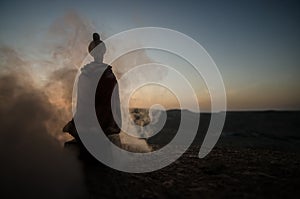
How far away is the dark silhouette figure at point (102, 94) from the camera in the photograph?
5582 mm

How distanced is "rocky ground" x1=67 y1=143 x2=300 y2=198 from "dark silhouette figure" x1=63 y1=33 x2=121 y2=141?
93 centimetres

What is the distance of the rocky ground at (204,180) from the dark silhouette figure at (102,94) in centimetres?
93

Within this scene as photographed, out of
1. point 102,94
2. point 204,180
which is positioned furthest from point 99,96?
point 204,180

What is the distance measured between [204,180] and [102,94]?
318 centimetres

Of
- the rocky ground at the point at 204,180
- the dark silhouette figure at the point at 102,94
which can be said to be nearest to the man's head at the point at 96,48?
the dark silhouette figure at the point at 102,94

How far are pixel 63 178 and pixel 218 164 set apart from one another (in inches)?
158

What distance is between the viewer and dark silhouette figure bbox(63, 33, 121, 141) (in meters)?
5.58

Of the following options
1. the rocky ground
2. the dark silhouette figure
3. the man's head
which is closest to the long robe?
the dark silhouette figure

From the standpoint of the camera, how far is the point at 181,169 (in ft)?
19.9

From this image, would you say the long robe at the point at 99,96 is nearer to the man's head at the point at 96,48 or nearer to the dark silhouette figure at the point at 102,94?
the dark silhouette figure at the point at 102,94

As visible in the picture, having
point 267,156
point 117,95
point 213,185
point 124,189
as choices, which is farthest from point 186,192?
point 267,156

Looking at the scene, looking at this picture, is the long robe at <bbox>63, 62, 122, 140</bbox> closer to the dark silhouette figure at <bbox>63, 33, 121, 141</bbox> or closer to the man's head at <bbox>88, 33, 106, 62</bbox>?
the dark silhouette figure at <bbox>63, 33, 121, 141</bbox>

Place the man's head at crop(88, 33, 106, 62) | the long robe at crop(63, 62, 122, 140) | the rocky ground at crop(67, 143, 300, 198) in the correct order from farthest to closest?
1. the man's head at crop(88, 33, 106, 62)
2. the long robe at crop(63, 62, 122, 140)
3. the rocky ground at crop(67, 143, 300, 198)

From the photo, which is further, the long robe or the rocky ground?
the long robe
